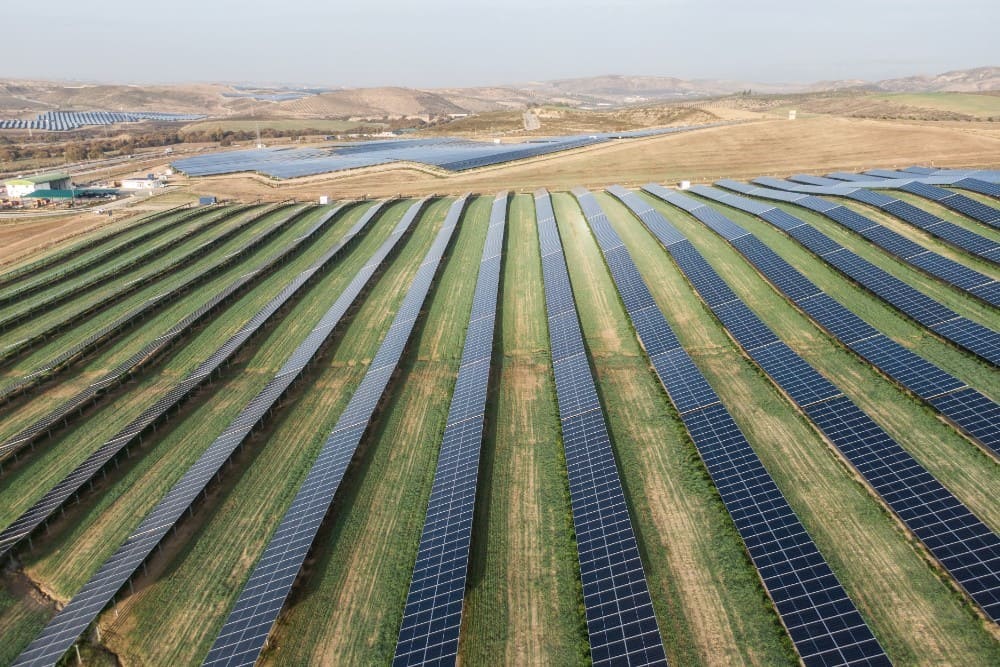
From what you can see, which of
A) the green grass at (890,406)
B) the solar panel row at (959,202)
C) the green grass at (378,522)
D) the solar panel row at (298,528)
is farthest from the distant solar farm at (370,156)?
the solar panel row at (298,528)

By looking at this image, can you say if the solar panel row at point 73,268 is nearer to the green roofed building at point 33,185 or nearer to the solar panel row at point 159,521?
the solar panel row at point 159,521

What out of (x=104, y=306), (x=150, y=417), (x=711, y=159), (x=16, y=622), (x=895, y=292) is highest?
(x=711, y=159)

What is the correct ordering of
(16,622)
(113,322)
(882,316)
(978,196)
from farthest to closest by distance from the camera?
(978,196)
(113,322)
(882,316)
(16,622)

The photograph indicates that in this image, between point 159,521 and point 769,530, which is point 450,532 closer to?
point 769,530

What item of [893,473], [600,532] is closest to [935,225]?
[893,473]

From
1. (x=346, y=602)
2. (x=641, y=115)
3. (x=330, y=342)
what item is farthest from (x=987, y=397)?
(x=641, y=115)

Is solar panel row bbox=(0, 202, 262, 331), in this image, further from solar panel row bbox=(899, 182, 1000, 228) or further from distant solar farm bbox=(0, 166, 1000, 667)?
solar panel row bbox=(899, 182, 1000, 228)
